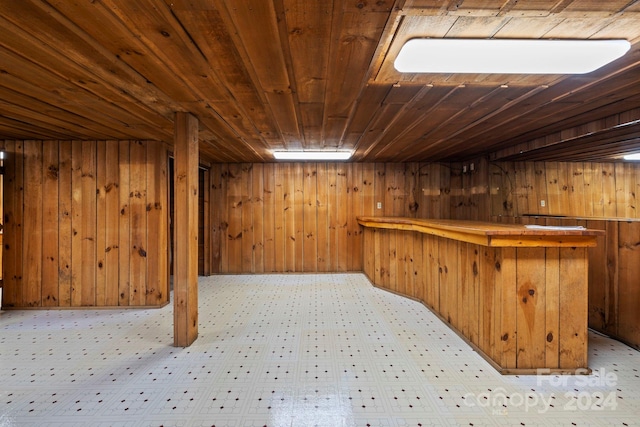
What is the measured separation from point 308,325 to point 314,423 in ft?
4.11

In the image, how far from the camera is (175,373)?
78.7 inches

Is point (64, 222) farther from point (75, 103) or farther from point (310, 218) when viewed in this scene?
point (310, 218)

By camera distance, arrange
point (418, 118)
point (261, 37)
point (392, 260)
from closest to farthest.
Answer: point (261, 37) < point (418, 118) < point (392, 260)

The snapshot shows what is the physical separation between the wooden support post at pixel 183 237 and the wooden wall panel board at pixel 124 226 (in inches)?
56.9

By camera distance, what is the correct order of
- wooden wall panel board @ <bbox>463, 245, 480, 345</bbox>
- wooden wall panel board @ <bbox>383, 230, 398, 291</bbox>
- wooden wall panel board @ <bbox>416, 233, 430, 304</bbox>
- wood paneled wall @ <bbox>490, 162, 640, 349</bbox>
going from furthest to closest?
wood paneled wall @ <bbox>490, 162, 640, 349</bbox>
wooden wall panel board @ <bbox>383, 230, 398, 291</bbox>
wooden wall panel board @ <bbox>416, 233, 430, 304</bbox>
wooden wall panel board @ <bbox>463, 245, 480, 345</bbox>

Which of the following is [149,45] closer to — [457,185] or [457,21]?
[457,21]

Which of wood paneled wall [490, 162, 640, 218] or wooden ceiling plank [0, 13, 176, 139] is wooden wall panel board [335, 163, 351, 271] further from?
wooden ceiling plank [0, 13, 176, 139]

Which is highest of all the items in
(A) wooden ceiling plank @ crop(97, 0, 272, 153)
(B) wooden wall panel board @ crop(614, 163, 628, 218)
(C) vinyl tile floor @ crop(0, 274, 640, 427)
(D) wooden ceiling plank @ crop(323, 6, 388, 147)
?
(A) wooden ceiling plank @ crop(97, 0, 272, 153)

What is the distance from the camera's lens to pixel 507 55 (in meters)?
1.49

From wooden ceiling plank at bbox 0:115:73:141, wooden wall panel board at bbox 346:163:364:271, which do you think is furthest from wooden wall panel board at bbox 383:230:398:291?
wooden ceiling plank at bbox 0:115:73:141

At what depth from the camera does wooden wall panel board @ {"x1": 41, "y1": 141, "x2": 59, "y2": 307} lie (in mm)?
3322

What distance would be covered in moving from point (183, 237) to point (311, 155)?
2426 mm

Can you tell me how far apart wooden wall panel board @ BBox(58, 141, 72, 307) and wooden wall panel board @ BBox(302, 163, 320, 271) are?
280 cm

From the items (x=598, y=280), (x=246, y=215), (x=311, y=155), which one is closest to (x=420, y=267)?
(x=598, y=280)
